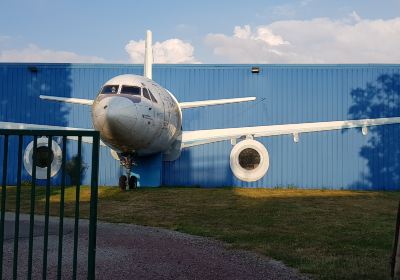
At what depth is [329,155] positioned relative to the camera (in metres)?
22.7

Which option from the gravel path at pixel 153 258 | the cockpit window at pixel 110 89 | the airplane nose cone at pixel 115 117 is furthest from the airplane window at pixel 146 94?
the gravel path at pixel 153 258

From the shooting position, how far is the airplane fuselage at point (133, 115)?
14078 mm

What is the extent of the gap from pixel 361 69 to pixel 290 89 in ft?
→ 13.5

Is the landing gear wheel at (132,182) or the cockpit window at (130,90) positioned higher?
the cockpit window at (130,90)

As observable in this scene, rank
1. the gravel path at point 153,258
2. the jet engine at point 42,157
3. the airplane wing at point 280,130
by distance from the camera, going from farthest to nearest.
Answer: the jet engine at point 42,157
the airplane wing at point 280,130
the gravel path at point 153,258

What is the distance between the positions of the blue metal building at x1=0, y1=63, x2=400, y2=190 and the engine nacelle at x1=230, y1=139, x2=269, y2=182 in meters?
1.27

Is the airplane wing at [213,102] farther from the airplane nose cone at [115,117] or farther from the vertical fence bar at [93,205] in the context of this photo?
the vertical fence bar at [93,205]

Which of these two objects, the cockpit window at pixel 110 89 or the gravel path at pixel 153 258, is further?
the cockpit window at pixel 110 89

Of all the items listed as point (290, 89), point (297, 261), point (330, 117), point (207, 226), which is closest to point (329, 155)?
point (330, 117)

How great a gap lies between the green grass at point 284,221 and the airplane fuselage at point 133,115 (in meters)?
2.10

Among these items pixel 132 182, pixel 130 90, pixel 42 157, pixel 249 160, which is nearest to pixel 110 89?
pixel 130 90

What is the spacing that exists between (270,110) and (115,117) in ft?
38.2

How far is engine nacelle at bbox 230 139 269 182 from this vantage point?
19906 mm

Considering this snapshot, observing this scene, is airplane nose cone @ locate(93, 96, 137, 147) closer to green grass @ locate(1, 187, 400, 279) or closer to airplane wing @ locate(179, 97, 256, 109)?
green grass @ locate(1, 187, 400, 279)
